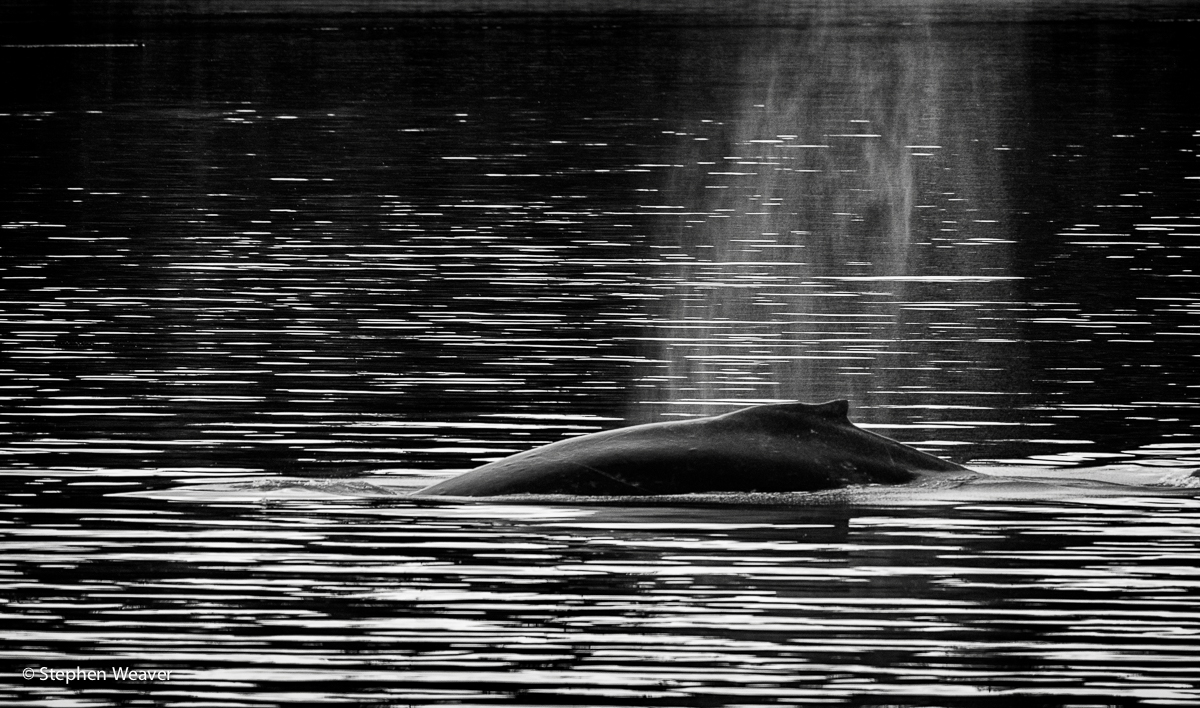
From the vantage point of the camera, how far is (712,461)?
18.5 m

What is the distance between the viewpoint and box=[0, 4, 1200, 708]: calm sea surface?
14.0 m

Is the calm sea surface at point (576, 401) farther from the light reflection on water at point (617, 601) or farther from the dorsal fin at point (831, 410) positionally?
the dorsal fin at point (831, 410)

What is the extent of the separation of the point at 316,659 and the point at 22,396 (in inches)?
425

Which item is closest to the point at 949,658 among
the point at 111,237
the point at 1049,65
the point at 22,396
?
the point at 22,396

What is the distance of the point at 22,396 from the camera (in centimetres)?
2386

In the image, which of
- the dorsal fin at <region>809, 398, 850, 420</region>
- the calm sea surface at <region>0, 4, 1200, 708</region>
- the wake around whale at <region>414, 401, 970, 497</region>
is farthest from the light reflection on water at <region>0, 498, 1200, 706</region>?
the dorsal fin at <region>809, 398, 850, 420</region>

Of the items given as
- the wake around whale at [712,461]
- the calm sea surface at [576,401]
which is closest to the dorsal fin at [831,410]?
the wake around whale at [712,461]

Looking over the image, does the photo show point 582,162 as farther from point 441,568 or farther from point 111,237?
point 441,568

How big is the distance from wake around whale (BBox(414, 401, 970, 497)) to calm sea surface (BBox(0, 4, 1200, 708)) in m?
0.42

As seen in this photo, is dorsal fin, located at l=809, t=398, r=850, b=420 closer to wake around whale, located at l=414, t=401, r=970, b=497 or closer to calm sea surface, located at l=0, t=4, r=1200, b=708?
wake around whale, located at l=414, t=401, r=970, b=497

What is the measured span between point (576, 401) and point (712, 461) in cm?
533

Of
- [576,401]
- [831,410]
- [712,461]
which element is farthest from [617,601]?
[576,401]

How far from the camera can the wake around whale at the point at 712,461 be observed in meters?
18.4

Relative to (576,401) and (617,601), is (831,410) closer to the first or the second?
(617,601)
